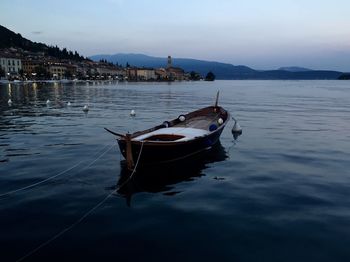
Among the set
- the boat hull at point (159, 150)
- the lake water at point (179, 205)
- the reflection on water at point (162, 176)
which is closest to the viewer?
the lake water at point (179, 205)

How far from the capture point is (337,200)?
13.7 m

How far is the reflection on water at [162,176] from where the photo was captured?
14.9 metres

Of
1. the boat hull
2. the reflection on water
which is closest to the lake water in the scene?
the reflection on water

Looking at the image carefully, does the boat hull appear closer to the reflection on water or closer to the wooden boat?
the wooden boat

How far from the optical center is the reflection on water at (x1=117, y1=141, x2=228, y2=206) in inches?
586

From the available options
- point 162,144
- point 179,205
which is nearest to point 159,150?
point 162,144

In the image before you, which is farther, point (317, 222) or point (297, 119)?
point (297, 119)

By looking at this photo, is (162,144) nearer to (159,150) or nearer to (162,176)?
(159,150)

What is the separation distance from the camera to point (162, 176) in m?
16.7

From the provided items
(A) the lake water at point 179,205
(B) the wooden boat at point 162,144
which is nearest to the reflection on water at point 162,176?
(A) the lake water at point 179,205

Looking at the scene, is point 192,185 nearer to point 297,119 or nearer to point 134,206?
point 134,206

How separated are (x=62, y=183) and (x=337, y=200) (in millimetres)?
10949

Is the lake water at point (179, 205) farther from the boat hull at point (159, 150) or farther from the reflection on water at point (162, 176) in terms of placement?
the boat hull at point (159, 150)

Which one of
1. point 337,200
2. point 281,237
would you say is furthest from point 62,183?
point 337,200
